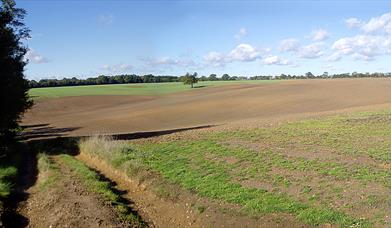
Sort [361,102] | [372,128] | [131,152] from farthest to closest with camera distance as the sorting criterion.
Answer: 1. [361,102]
2. [372,128]
3. [131,152]

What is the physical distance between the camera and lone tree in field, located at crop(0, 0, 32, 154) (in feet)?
84.4

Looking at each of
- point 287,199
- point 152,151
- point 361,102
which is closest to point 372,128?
point 152,151

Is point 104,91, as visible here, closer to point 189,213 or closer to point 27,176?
point 27,176

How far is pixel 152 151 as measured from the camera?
22.0 metres

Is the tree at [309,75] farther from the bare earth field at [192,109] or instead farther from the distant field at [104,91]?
the bare earth field at [192,109]

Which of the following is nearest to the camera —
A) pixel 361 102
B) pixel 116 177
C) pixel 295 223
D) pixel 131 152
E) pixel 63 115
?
pixel 295 223

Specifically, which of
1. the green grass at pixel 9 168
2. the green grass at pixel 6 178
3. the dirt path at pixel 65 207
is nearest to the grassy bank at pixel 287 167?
the dirt path at pixel 65 207

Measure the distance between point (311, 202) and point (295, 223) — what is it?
4.12ft

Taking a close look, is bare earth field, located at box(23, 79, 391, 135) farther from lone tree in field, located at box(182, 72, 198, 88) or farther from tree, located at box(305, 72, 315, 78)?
tree, located at box(305, 72, 315, 78)

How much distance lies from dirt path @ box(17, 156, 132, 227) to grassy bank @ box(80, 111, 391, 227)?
117 inches

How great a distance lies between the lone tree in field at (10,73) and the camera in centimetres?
2572

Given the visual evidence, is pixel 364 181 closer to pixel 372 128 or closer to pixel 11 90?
pixel 372 128

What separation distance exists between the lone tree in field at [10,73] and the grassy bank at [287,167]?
5.06m

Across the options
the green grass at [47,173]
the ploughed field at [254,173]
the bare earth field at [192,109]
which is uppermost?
the ploughed field at [254,173]
